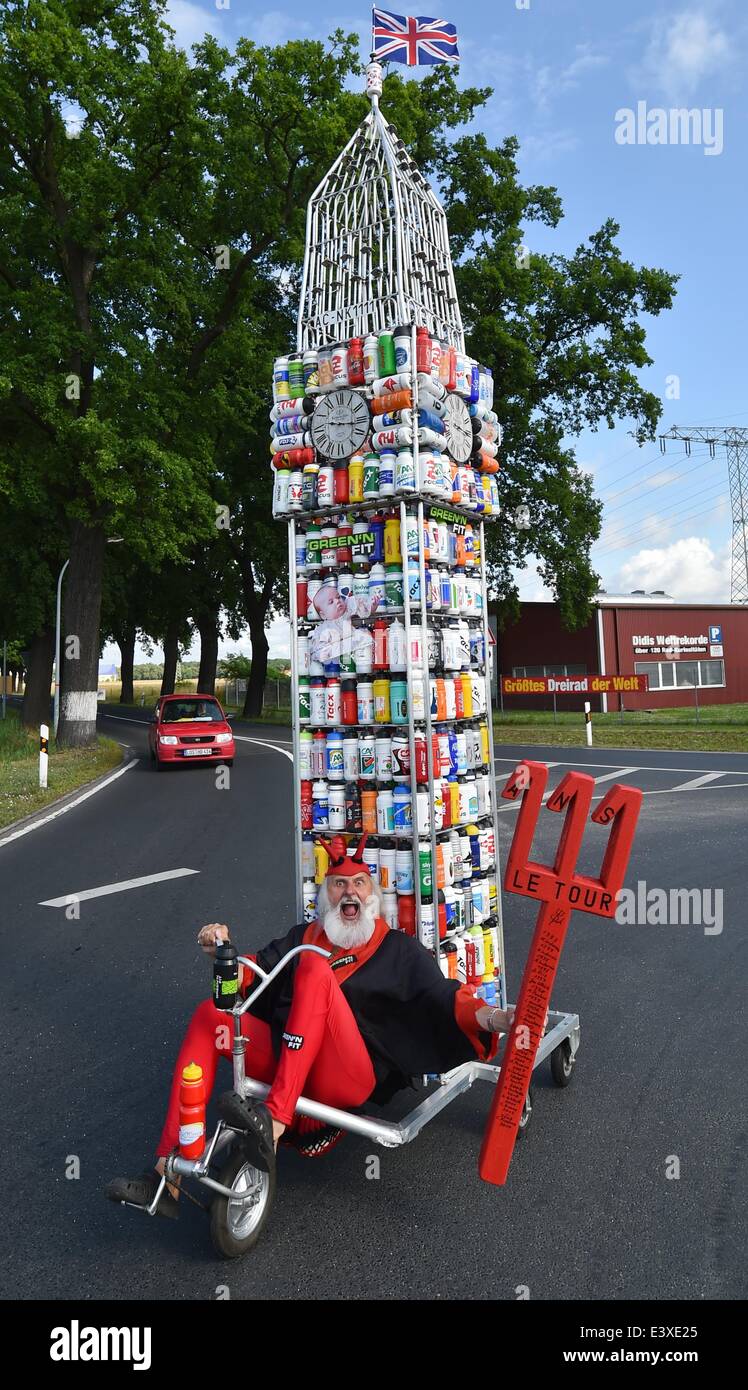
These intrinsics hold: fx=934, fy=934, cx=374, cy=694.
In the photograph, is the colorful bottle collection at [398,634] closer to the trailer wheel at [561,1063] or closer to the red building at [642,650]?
the trailer wheel at [561,1063]

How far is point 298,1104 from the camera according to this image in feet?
11.2

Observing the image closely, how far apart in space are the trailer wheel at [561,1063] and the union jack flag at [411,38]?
6466mm

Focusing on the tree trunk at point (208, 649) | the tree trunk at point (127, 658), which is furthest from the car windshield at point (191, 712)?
the tree trunk at point (127, 658)

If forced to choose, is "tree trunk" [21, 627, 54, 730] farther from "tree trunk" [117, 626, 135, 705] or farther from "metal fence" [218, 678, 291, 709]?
"tree trunk" [117, 626, 135, 705]

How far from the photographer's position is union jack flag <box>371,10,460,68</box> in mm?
6512

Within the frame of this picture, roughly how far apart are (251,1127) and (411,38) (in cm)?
698

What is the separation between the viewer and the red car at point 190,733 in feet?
66.9

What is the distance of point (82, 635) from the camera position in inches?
930

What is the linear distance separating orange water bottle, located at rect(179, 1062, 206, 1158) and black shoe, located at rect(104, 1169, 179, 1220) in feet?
0.59

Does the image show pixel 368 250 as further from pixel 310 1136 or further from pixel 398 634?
pixel 310 1136

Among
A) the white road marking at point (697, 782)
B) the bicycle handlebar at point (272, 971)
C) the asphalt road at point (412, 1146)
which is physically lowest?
the asphalt road at point (412, 1146)

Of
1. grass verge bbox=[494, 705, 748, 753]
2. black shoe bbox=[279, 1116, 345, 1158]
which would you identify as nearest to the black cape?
black shoe bbox=[279, 1116, 345, 1158]

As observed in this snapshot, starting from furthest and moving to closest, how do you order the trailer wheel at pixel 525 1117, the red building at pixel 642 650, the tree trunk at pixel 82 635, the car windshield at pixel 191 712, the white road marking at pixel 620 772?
the red building at pixel 642 650, the tree trunk at pixel 82 635, the car windshield at pixel 191 712, the white road marking at pixel 620 772, the trailer wheel at pixel 525 1117

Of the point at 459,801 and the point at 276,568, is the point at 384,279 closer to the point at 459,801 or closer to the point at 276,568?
the point at 459,801
